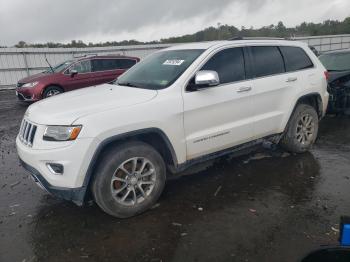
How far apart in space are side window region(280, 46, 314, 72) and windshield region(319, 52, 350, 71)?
274 cm

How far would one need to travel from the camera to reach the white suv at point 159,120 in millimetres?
3086

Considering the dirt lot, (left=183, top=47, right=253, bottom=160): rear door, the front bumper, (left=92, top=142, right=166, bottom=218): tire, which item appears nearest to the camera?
the dirt lot

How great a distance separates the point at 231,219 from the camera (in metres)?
3.38

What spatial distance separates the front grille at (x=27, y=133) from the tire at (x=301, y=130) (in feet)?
12.1

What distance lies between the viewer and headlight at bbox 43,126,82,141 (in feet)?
9.85

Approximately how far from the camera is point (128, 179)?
3.41 metres

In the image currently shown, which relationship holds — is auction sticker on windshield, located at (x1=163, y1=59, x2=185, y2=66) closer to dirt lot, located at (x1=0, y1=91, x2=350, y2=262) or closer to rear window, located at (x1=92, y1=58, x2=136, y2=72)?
dirt lot, located at (x1=0, y1=91, x2=350, y2=262)

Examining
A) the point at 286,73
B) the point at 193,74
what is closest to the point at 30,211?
the point at 193,74

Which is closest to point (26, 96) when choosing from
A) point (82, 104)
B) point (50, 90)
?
point (50, 90)

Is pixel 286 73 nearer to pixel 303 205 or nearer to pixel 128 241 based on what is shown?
pixel 303 205

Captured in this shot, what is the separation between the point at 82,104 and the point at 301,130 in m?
3.60

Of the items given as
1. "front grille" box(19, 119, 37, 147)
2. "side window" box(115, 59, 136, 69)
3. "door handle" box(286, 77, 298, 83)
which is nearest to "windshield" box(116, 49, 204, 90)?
"front grille" box(19, 119, 37, 147)

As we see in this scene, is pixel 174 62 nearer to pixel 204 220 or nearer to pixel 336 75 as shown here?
pixel 204 220

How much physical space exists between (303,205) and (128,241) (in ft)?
6.70
